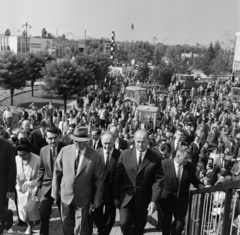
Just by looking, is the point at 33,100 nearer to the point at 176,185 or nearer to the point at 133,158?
the point at 176,185

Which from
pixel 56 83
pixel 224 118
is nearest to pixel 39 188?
pixel 224 118

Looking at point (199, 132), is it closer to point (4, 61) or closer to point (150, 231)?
point (150, 231)

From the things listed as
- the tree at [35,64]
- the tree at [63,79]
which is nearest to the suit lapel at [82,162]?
the tree at [63,79]

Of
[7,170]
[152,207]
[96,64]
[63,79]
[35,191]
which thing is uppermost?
[7,170]

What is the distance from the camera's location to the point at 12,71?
3675 centimetres

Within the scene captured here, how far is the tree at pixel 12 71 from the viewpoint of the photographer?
119 ft

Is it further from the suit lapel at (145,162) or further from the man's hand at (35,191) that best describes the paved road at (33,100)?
the suit lapel at (145,162)

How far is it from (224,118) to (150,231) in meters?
12.0

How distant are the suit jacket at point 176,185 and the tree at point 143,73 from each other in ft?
147

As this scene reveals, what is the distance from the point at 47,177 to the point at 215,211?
8.06 ft

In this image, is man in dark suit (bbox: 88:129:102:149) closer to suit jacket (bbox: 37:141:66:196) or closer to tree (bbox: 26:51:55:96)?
suit jacket (bbox: 37:141:66:196)

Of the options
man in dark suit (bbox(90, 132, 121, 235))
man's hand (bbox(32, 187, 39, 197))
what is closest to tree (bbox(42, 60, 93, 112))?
man's hand (bbox(32, 187, 39, 197))

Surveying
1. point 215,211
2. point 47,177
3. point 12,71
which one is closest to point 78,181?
point 47,177

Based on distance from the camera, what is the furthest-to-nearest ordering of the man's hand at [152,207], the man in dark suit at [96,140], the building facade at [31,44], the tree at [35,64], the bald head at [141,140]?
1. the building facade at [31,44]
2. the tree at [35,64]
3. the man in dark suit at [96,140]
4. the bald head at [141,140]
5. the man's hand at [152,207]
